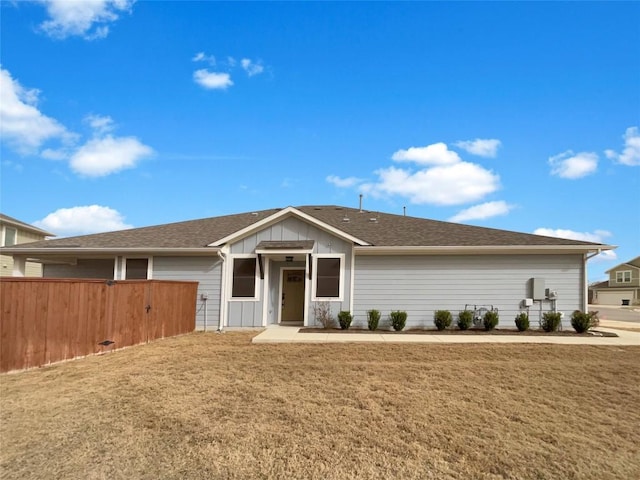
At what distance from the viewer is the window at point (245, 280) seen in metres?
13.0

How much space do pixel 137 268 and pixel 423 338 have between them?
9.69 m

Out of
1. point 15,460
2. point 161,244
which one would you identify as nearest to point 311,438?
point 15,460

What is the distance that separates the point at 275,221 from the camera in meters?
13.3

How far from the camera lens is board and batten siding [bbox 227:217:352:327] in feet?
42.1

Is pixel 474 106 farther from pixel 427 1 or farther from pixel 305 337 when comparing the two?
pixel 305 337

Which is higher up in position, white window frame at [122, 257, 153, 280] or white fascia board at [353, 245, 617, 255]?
white fascia board at [353, 245, 617, 255]

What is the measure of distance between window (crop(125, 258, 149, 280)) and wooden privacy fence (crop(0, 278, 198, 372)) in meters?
2.98

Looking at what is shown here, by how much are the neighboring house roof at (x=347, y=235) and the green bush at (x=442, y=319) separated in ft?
6.96

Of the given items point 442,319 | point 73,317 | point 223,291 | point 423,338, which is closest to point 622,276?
point 442,319

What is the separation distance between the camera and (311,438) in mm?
4246

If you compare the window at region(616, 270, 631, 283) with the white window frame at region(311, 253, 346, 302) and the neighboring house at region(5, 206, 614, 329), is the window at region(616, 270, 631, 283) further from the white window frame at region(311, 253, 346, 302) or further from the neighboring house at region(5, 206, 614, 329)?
the white window frame at region(311, 253, 346, 302)

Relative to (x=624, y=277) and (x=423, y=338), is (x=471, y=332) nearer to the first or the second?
(x=423, y=338)

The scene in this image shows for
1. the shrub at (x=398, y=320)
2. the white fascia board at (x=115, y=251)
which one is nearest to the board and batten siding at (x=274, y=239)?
the white fascia board at (x=115, y=251)

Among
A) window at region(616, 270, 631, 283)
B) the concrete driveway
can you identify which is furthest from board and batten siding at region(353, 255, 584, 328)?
window at region(616, 270, 631, 283)
